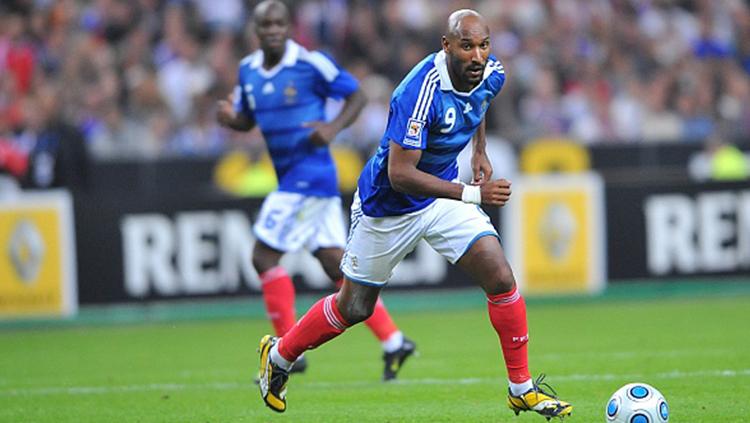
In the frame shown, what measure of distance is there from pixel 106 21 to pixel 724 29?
9433mm

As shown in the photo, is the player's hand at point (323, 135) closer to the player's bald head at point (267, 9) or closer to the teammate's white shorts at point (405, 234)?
the player's bald head at point (267, 9)

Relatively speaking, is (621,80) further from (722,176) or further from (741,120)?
(722,176)

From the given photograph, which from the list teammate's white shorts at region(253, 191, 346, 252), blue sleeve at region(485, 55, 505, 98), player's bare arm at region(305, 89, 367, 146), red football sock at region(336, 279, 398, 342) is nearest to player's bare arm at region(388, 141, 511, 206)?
blue sleeve at region(485, 55, 505, 98)

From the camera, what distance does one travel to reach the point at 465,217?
7566mm

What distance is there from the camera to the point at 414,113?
7.14m

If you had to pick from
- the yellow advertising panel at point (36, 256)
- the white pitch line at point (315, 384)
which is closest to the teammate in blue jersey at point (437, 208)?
the white pitch line at point (315, 384)

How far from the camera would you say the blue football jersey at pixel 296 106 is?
1005 cm

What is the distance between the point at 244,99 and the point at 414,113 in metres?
3.32

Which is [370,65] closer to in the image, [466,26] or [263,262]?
[263,262]

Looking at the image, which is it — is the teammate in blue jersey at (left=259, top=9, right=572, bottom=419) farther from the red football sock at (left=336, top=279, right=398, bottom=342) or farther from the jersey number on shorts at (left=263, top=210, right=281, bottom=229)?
the jersey number on shorts at (left=263, top=210, right=281, bottom=229)

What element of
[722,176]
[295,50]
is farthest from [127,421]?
[722,176]

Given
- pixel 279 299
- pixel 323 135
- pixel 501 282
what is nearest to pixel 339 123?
pixel 323 135

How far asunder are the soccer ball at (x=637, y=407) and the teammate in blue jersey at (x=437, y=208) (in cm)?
32

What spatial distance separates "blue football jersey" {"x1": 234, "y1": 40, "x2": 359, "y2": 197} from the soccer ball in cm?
369
